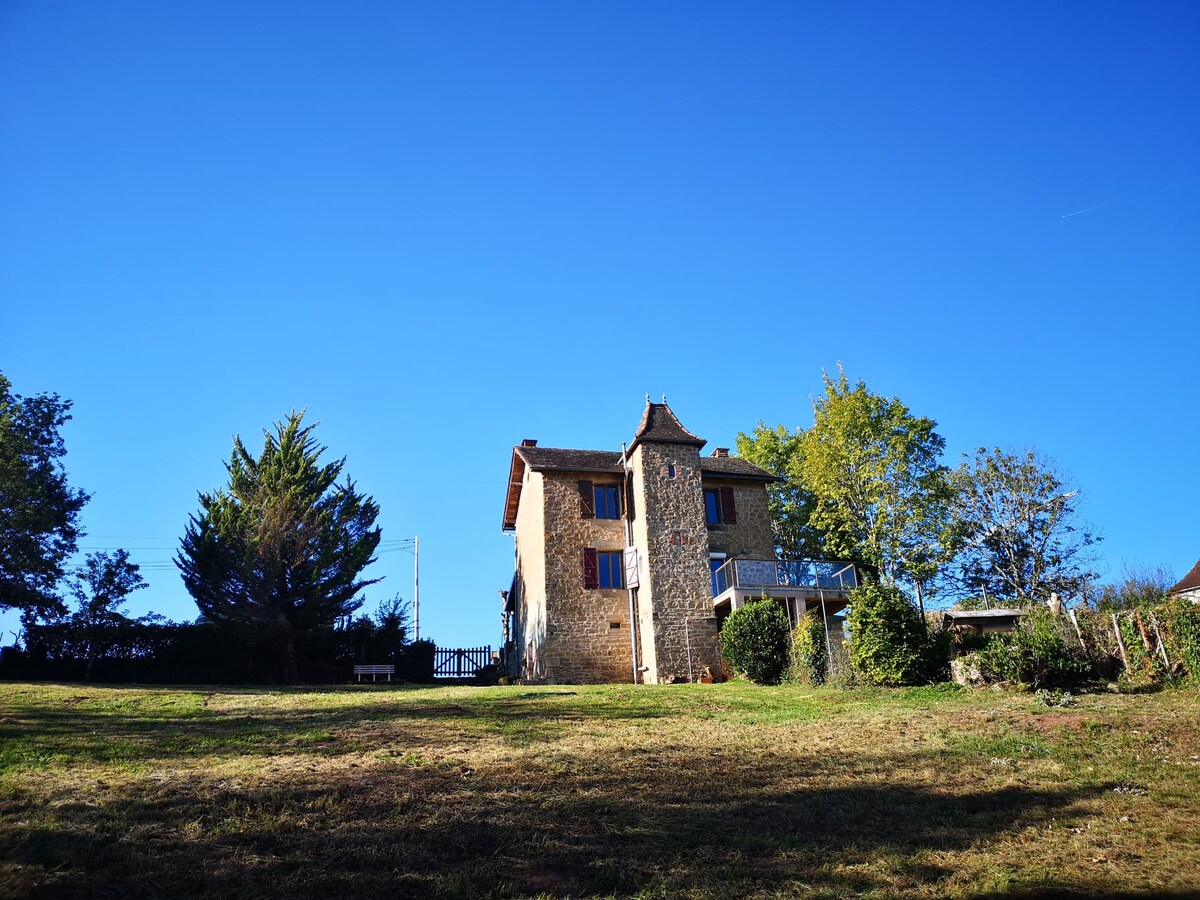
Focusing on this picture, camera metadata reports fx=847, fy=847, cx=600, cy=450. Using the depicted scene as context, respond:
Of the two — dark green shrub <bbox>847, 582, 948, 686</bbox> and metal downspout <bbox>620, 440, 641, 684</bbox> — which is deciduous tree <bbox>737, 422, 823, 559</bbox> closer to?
metal downspout <bbox>620, 440, 641, 684</bbox>

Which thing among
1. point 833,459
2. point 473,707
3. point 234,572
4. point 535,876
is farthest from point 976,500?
point 535,876

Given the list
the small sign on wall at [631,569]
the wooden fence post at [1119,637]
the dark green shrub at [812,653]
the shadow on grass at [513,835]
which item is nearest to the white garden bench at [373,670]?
the small sign on wall at [631,569]

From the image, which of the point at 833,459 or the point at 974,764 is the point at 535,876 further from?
the point at 833,459

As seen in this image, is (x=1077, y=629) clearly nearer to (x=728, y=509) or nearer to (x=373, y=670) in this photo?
(x=728, y=509)

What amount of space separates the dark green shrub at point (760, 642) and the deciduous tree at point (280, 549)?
40.6 ft

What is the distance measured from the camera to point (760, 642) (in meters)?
21.7

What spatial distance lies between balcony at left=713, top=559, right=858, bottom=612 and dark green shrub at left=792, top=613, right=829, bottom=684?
5219mm

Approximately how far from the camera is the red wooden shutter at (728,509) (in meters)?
29.1

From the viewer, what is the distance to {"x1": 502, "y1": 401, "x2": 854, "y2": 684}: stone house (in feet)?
84.9

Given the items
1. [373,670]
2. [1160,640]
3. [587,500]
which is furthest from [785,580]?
[373,670]

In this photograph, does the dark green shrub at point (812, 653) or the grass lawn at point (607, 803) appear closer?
the grass lawn at point (607, 803)

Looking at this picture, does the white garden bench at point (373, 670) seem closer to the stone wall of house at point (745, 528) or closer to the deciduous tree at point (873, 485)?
the stone wall of house at point (745, 528)

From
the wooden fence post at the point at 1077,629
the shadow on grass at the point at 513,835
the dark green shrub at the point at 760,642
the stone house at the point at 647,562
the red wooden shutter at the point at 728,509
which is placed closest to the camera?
the shadow on grass at the point at 513,835

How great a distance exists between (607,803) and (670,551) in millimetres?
17903
